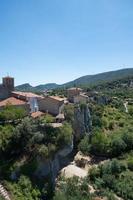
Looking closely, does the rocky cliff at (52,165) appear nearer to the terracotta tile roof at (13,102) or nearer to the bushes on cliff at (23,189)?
the bushes on cliff at (23,189)

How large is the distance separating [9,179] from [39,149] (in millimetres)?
5069

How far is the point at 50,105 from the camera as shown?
182 ft

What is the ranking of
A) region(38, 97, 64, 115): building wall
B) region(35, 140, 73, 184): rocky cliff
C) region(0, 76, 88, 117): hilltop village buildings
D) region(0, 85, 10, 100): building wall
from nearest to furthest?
region(35, 140, 73, 184): rocky cliff, region(0, 76, 88, 117): hilltop village buildings, region(38, 97, 64, 115): building wall, region(0, 85, 10, 100): building wall

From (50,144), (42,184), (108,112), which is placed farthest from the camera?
(108,112)

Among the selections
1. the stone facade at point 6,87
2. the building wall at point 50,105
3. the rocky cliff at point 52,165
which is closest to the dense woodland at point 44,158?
the rocky cliff at point 52,165

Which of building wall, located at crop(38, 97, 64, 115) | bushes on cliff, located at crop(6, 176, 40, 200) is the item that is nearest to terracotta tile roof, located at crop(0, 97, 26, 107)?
building wall, located at crop(38, 97, 64, 115)

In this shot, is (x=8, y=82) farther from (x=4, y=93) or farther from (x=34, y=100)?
(x=34, y=100)

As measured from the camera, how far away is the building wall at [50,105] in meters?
54.5

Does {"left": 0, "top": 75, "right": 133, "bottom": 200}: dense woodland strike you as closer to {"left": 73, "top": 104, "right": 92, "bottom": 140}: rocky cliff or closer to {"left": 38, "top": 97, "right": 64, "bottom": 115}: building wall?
{"left": 73, "top": 104, "right": 92, "bottom": 140}: rocky cliff

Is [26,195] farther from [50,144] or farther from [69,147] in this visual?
[69,147]

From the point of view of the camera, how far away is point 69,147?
40656 millimetres

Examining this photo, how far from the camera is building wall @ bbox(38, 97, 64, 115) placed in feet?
179

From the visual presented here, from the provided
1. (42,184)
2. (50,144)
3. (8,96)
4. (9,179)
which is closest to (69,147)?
(50,144)

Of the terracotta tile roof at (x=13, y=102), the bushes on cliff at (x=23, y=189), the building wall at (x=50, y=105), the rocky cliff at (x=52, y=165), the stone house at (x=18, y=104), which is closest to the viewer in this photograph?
the bushes on cliff at (x=23, y=189)
